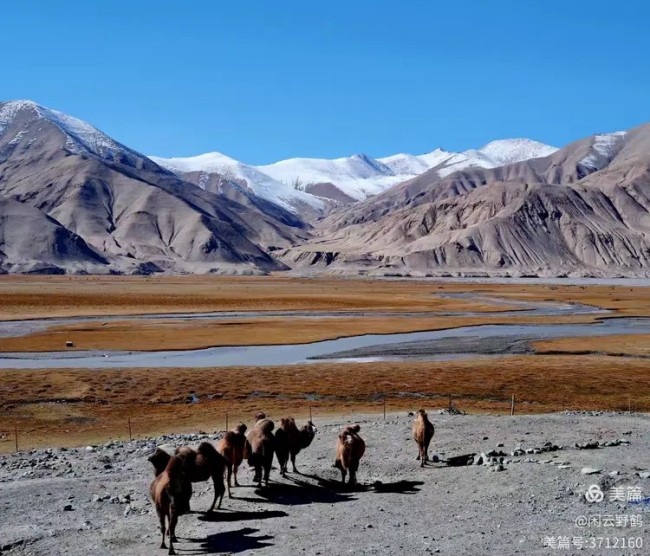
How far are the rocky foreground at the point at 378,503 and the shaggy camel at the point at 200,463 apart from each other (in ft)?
2.34

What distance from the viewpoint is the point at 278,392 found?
34.0 metres

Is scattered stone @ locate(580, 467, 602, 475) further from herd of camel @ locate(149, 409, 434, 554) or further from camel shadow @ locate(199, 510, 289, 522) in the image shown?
camel shadow @ locate(199, 510, 289, 522)

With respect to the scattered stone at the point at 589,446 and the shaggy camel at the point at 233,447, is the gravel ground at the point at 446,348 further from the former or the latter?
the shaggy camel at the point at 233,447

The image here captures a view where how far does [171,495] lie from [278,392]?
22271 mm

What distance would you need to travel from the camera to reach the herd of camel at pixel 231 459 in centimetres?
1187

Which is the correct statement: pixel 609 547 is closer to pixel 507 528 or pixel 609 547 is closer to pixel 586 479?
pixel 507 528

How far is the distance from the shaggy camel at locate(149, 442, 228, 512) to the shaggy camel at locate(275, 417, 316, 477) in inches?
90.0

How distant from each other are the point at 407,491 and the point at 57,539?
7.01 m

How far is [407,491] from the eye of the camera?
1493 cm

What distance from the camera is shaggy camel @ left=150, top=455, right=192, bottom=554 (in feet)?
38.4

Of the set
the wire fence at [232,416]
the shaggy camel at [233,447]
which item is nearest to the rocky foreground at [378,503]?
the shaggy camel at [233,447]

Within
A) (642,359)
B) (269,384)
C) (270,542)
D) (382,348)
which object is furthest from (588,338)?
(270,542)
